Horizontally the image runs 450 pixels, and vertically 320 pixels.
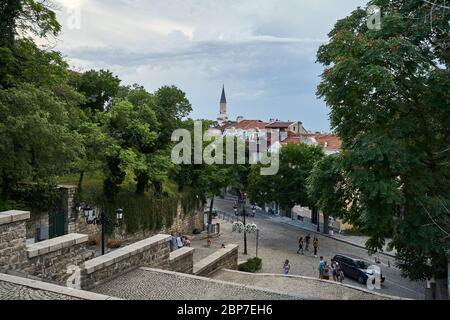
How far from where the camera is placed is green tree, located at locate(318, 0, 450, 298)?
11.6m

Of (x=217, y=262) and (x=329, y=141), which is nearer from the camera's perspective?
(x=217, y=262)

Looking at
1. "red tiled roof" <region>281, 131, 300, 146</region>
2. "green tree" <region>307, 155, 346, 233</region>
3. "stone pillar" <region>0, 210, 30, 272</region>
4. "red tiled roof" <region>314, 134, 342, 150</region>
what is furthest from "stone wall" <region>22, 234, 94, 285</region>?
"red tiled roof" <region>281, 131, 300, 146</region>

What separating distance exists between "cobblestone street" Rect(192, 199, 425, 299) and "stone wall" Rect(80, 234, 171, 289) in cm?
1251

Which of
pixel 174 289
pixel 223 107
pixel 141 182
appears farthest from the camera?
pixel 223 107

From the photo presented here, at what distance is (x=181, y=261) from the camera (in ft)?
46.0

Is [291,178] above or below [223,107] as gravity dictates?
below

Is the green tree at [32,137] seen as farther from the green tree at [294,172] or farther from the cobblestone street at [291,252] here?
the green tree at [294,172]

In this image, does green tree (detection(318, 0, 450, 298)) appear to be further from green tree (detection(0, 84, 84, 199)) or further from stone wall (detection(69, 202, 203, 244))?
stone wall (detection(69, 202, 203, 244))

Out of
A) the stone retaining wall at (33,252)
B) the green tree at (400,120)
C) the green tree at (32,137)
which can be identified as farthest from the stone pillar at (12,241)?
the green tree at (400,120)

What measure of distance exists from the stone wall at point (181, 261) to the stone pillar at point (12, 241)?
487 centimetres

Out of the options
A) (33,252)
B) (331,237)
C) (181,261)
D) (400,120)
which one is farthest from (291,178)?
(33,252)

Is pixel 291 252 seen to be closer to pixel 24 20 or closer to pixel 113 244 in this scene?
pixel 113 244

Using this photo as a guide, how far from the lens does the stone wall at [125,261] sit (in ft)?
33.9

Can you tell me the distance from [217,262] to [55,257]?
735cm
